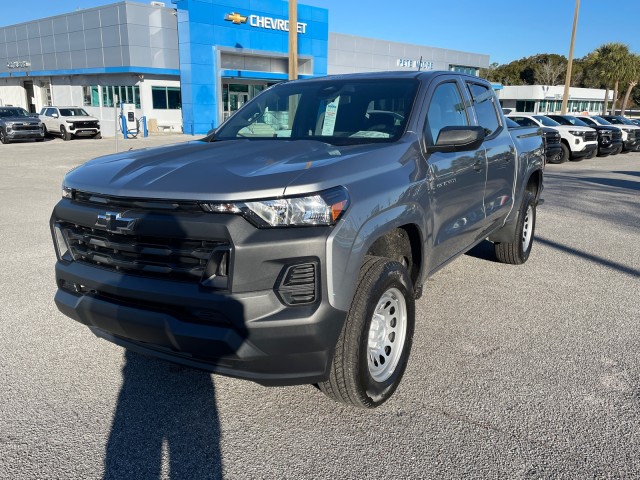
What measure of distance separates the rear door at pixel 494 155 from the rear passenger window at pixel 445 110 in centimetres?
34

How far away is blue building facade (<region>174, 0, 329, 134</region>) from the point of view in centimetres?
3362

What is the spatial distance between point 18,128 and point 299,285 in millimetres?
28883

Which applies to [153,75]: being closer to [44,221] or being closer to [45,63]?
[45,63]

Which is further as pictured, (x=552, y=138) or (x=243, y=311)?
(x=552, y=138)

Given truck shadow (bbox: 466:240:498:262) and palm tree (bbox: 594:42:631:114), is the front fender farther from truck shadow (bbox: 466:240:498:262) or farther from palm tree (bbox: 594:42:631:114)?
palm tree (bbox: 594:42:631:114)

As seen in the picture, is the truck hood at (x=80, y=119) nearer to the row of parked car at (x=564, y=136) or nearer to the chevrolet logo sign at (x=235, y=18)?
the chevrolet logo sign at (x=235, y=18)

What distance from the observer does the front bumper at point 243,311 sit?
2508 millimetres

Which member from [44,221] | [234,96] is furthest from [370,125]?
[234,96]

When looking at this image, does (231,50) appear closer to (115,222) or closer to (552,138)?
(552,138)

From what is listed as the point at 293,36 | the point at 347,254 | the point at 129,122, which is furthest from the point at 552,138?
the point at 129,122

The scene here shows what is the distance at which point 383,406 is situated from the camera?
322 centimetres

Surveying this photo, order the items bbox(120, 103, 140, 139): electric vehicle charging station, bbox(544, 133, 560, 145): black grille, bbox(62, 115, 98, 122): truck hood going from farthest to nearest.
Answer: bbox(120, 103, 140, 139): electric vehicle charging station < bbox(62, 115, 98, 122): truck hood < bbox(544, 133, 560, 145): black grille

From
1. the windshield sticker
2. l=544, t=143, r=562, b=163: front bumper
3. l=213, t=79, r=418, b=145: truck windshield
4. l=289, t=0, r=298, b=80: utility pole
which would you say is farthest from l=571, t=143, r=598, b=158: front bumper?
the windshield sticker

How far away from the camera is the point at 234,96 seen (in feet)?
125
